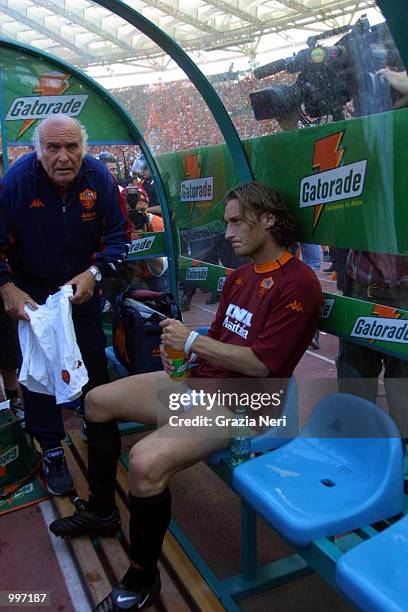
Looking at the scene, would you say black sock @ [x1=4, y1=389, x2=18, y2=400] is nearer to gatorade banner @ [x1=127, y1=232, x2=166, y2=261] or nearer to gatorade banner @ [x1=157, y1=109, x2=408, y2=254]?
gatorade banner @ [x1=127, y1=232, x2=166, y2=261]

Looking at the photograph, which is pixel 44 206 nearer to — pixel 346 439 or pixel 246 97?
pixel 246 97

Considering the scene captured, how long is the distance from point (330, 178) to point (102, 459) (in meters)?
1.55

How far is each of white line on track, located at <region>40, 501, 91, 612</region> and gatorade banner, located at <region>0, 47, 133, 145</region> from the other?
2450mm

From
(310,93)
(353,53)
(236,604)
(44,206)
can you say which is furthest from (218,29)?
(236,604)

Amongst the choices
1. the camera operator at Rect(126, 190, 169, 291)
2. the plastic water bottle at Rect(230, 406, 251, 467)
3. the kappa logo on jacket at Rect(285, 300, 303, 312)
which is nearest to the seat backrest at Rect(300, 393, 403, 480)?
the plastic water bottle at Rect(230, 406, 251, 467)

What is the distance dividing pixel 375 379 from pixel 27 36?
3431 millimetres

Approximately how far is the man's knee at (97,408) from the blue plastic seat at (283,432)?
1.71 feet

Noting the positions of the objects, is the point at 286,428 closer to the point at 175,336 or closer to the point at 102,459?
the point at 175,336

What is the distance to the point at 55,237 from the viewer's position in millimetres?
2574

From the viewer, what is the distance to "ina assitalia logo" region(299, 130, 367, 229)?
201 centimetres

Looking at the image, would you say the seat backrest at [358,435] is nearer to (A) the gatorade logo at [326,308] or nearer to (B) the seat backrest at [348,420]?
(B) the seat backrest at [348,420]

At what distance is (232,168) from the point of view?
2930 mm

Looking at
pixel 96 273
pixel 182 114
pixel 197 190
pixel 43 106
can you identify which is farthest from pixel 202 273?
pixel 43 106

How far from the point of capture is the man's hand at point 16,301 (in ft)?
8.00
